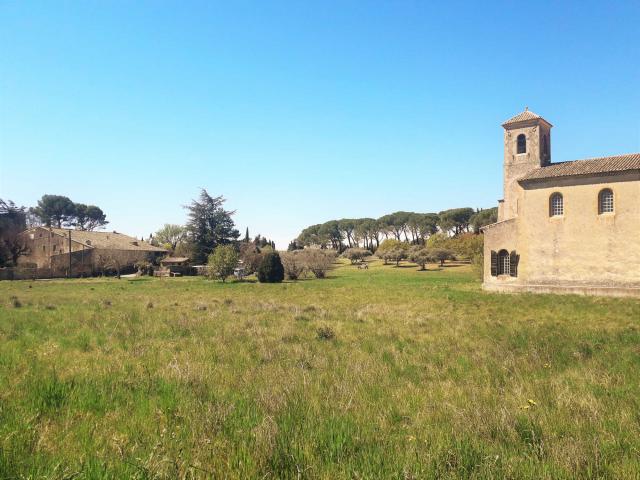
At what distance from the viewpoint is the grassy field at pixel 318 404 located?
11.3 feet

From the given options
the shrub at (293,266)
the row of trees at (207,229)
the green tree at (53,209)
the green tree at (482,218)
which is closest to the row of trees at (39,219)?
the green tree at (53,209)

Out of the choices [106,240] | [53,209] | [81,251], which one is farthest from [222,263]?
[53,209]

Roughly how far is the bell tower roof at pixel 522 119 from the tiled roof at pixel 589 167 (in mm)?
4459

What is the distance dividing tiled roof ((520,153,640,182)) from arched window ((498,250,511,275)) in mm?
5519

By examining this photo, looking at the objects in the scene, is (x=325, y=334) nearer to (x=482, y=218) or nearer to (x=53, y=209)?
(x=482, y=218)

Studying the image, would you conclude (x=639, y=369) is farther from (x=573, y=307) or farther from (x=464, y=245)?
(x=464, y=245)

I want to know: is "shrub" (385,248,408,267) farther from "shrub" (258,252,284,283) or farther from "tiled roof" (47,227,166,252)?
"tiled roof" (47,227,166,252)

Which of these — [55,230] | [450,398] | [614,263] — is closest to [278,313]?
[450,398]

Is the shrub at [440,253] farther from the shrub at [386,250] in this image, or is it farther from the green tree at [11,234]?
the green tree at [11,234]

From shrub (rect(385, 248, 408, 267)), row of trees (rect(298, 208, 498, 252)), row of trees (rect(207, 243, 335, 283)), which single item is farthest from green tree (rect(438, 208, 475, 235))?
row of trees (rect(207, 243, 335, 283))

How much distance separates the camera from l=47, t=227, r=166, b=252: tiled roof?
2424 inches

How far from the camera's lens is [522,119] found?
105 feet

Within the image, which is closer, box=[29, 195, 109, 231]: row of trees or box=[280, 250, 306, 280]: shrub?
box=[280, 250, 306, 280]: shrub

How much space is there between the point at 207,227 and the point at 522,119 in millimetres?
46238
